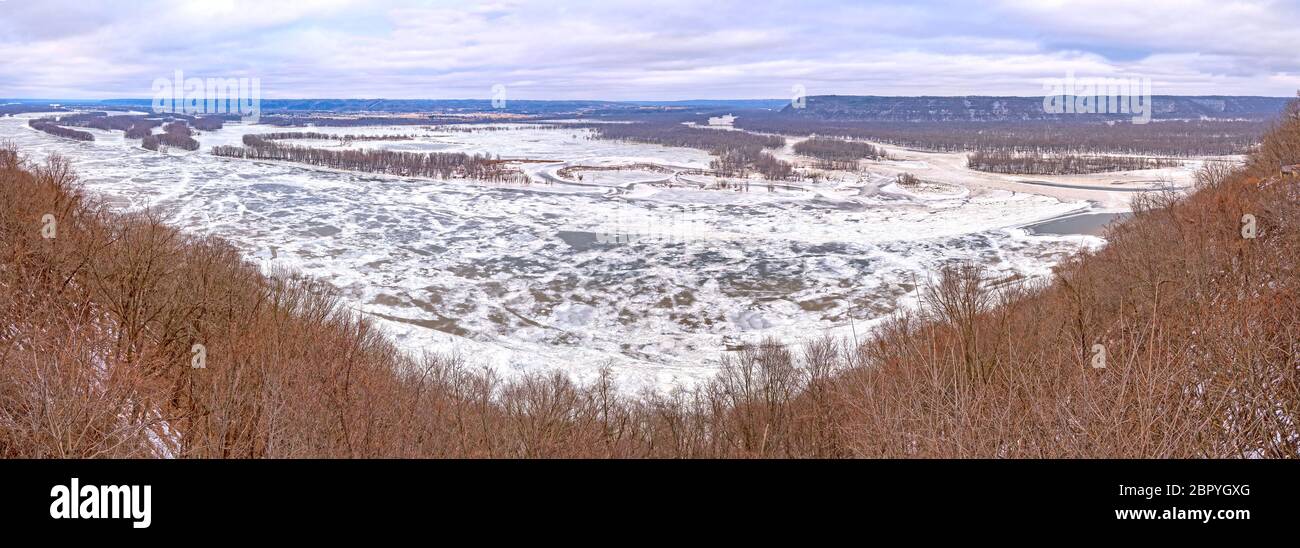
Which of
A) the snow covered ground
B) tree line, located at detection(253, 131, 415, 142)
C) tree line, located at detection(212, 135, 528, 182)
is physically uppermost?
tree line, located at detection(253, 131, 415, 142)

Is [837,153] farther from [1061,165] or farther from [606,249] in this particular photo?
[606,249]

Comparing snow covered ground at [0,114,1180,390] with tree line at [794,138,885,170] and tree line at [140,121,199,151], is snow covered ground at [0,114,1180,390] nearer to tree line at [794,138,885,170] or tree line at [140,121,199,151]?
tree line at [140,121,199,151]

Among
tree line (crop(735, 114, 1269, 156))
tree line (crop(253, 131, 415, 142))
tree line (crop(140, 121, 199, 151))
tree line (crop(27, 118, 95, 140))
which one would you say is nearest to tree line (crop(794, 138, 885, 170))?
tree line (crop(735, 114, 1269, 156))

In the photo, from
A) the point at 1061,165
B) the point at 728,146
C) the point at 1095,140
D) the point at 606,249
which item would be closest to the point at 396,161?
the point at 606,249

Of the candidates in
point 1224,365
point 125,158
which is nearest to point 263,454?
point 1224,365

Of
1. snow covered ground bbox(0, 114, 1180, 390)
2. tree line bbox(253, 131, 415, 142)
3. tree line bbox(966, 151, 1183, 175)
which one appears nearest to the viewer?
snow covered ground bbox(0, 114, 1180, 390)

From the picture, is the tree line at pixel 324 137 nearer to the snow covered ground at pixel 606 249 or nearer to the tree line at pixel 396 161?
the tree line at pixel 396 161

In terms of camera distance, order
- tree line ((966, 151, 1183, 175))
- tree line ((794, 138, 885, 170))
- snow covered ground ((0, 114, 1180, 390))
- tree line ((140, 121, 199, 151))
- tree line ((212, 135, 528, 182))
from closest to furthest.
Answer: snow covered ground ((0, 114, 1180, 390)) → tree line ((212, 135, 528, 182)) → tree line ((966, 151, 1183, 175)) → tree line ((140, 121, 199, 151)) → tree line ((794, 138, 885, 170))
